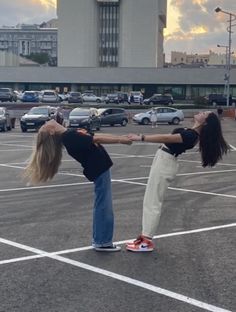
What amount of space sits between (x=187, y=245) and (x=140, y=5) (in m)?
131

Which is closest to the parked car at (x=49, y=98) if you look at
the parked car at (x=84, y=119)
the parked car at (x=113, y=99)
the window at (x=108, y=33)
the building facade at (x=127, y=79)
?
the parked car at (x=113, y=99)

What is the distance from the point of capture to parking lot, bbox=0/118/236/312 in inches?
241

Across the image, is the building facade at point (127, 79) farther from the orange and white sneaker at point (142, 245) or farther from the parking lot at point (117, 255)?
the orange and white sneaker at point (142, 245)

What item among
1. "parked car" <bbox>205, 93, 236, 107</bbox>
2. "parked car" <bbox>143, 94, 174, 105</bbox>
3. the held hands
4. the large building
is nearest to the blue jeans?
the held hands

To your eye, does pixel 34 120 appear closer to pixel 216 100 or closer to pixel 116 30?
pixel 216 100

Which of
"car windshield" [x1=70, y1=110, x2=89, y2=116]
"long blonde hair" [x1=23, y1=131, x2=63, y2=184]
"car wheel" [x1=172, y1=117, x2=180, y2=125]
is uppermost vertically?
"long blonde hair" [x1=23, y1=131, x2=63, y2=184]

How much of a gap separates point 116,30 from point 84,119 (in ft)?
327

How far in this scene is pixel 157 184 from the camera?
801 cm

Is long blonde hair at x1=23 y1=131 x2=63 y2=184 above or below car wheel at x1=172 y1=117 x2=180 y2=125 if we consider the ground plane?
above

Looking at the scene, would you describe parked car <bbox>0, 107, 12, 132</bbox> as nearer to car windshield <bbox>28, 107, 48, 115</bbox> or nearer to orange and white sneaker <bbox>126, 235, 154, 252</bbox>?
car windshield <bbox>28, 107, 48, 115</bbox>

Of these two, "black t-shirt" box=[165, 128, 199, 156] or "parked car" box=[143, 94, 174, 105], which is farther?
"parked car" box=[143, 94, 174, 105]

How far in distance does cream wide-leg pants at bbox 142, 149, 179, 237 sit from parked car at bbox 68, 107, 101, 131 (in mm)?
34088

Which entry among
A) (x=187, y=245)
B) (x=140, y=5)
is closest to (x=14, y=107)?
(x=187, y=245)

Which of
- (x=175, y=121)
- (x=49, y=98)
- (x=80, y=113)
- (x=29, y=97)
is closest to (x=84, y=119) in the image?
(x=80, y=113)
